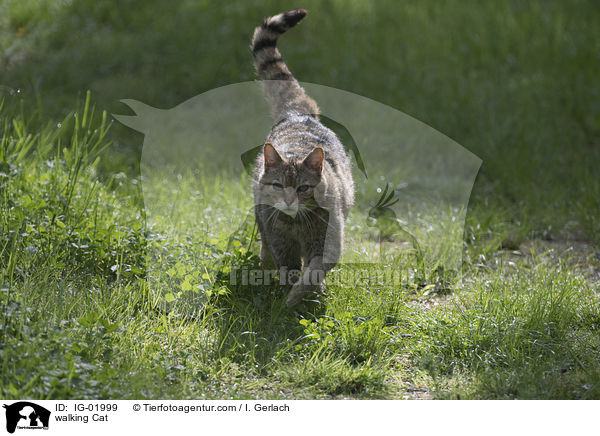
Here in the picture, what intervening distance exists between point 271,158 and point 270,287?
3.03 feet

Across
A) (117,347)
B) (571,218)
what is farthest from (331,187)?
(571,218)

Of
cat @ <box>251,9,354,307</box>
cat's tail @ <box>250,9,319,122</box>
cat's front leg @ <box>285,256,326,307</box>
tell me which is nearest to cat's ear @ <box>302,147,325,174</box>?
cat @ <box>251,9,354,307</box>

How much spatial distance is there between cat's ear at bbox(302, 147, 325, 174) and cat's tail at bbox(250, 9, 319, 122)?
1.14m

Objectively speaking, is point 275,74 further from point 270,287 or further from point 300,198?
point 270,287

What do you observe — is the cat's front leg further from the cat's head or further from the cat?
the cat's head

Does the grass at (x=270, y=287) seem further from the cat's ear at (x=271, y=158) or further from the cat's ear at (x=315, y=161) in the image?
the cat's ear at (x=315, y=161)

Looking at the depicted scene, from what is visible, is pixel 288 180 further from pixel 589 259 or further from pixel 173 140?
pixel 173 140

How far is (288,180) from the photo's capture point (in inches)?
158

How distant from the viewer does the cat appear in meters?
4.05

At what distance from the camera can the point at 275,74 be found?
5152mm

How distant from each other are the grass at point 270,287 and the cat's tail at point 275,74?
1.05 metres
